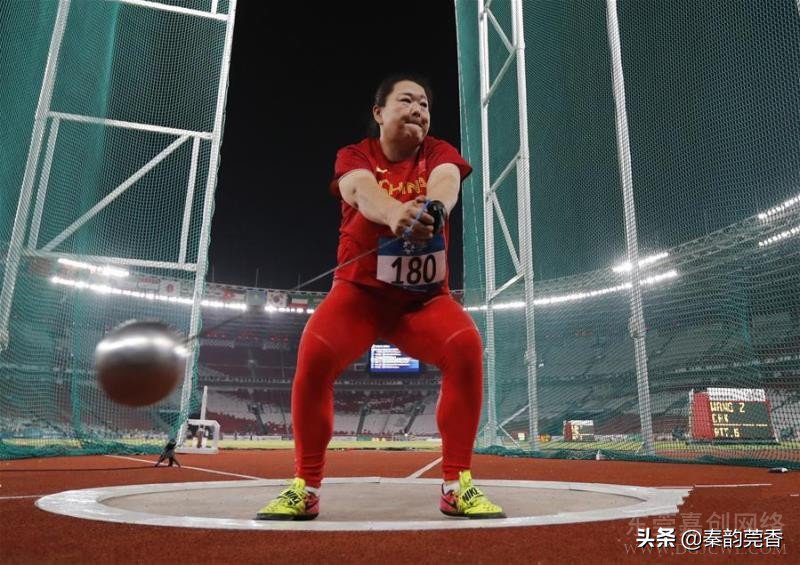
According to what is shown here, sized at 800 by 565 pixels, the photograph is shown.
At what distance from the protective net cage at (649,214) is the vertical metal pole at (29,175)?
5748 millimetres

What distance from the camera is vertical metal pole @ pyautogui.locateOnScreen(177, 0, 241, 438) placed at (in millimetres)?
7566

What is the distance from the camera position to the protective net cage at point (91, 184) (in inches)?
235

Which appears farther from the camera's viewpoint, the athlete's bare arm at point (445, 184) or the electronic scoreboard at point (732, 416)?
the electronic scoreboard at point (732, 416)

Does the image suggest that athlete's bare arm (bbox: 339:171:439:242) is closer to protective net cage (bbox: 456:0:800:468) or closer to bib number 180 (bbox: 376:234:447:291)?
bib number 180 (bbox: 376:234:447:291)

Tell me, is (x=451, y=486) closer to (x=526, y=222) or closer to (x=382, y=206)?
(x=382, y=206)

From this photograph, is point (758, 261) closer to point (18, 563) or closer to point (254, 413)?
point (18, 563)

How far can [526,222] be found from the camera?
7789 millimetres

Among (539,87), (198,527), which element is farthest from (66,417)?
(539,87)

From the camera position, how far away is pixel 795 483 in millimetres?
3539

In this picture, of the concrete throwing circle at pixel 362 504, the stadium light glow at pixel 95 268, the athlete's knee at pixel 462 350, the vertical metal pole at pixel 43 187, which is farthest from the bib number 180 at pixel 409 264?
the stadium light glow at pixel 95 268

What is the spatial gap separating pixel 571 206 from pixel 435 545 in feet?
Answer: 23.6

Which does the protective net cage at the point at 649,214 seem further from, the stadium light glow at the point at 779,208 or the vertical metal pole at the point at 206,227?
the vertical metal pole at the point at 206,227

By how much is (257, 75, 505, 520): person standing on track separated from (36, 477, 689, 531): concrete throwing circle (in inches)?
7.3

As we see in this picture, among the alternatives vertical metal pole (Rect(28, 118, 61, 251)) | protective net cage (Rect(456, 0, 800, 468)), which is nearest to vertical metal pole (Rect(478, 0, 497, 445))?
protective net cage (Rect(456, 0, 800, 468))
